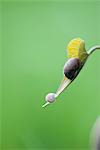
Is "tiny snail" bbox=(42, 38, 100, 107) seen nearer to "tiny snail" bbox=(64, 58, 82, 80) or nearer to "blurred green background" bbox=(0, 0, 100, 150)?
"tiny snail" bbox=(64, 58, 82, 80)

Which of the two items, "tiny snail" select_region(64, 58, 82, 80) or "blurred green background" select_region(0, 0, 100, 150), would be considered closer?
"tiny snail" select_region(64, 58, 82, 80)

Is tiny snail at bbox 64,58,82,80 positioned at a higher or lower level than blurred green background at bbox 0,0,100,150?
lower

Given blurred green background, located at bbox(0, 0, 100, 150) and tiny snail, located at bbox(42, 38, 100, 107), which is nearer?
tiny snail, located at bbox(42, 38, 100, 107)

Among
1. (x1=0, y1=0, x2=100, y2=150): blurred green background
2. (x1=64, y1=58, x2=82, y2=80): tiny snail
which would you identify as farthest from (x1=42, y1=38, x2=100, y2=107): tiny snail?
(x1=0, y1=0, x2=100, y2=150): blurred green background

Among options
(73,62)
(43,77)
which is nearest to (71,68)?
(73,62)

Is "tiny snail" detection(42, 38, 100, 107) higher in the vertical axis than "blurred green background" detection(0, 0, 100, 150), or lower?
lower

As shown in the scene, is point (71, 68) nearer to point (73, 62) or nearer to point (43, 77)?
point (73, 62)

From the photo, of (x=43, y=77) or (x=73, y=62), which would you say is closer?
(x=73, y=62)

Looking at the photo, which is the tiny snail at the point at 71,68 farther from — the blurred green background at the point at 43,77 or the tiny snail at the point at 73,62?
the blurred green background at the point at 43,77

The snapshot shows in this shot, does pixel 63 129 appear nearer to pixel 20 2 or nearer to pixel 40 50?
pixel 40 50
